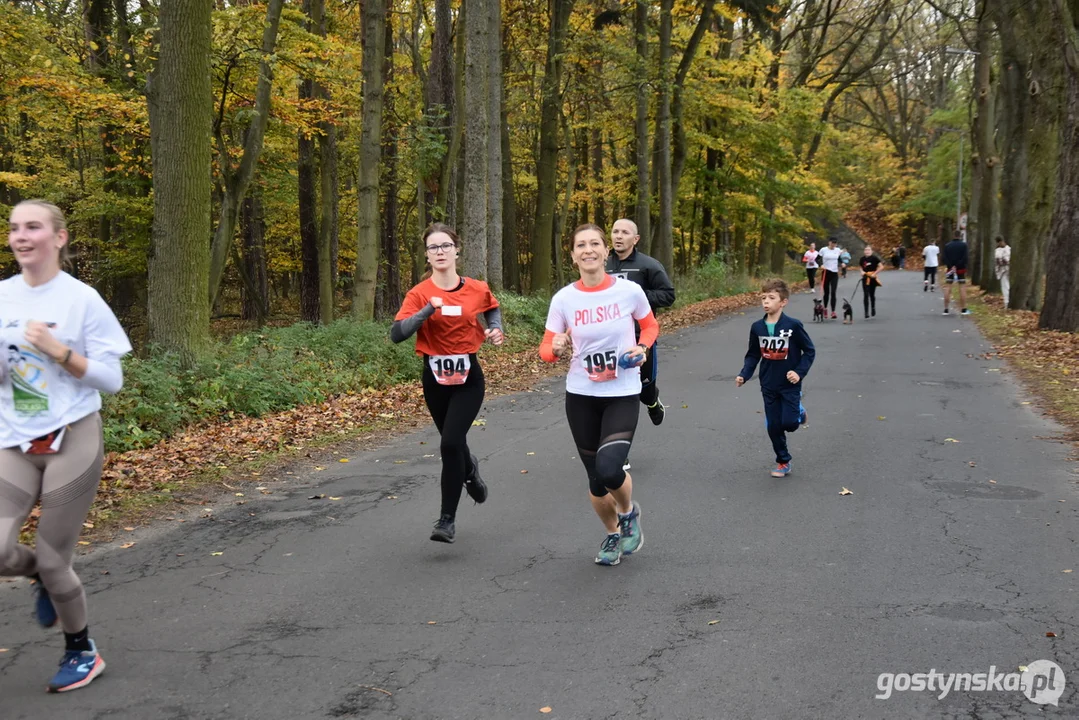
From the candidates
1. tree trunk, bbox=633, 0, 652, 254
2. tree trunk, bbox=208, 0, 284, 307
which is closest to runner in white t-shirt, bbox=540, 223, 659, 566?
tree trunk, bbox=208, 0, 284, 307

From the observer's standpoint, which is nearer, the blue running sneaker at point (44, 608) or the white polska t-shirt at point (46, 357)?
the white polska t-shirt at point (46, 357)

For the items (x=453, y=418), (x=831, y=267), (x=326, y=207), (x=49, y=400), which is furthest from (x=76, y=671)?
(x=831, y=267)

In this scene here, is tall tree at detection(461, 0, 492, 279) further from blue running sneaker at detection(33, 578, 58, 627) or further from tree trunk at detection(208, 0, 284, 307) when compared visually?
blue running sneaker at detection(33, 578, 58, 627)

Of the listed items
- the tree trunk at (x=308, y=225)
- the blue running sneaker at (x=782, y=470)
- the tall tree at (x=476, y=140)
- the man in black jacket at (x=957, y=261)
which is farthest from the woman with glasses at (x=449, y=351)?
the man in black jacket at (x=957, y=261)

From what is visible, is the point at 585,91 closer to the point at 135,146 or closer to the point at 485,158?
the point at 485,158

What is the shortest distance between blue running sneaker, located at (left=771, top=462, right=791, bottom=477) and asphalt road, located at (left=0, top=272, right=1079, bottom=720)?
13cm

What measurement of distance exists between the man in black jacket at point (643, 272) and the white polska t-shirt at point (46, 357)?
5.13 meters

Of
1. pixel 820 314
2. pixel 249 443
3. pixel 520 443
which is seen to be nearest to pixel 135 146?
pixel 249 443

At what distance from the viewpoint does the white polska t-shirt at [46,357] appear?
13.0ft

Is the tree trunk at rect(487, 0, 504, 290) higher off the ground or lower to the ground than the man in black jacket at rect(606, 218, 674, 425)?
higher

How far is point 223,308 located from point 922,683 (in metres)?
43.8

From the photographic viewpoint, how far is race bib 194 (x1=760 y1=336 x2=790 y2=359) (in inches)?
326

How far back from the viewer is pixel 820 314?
78.9 feet

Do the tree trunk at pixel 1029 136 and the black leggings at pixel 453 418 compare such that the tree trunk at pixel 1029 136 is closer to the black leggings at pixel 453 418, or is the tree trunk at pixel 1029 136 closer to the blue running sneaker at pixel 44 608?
the black leggings at pixel 453 418
